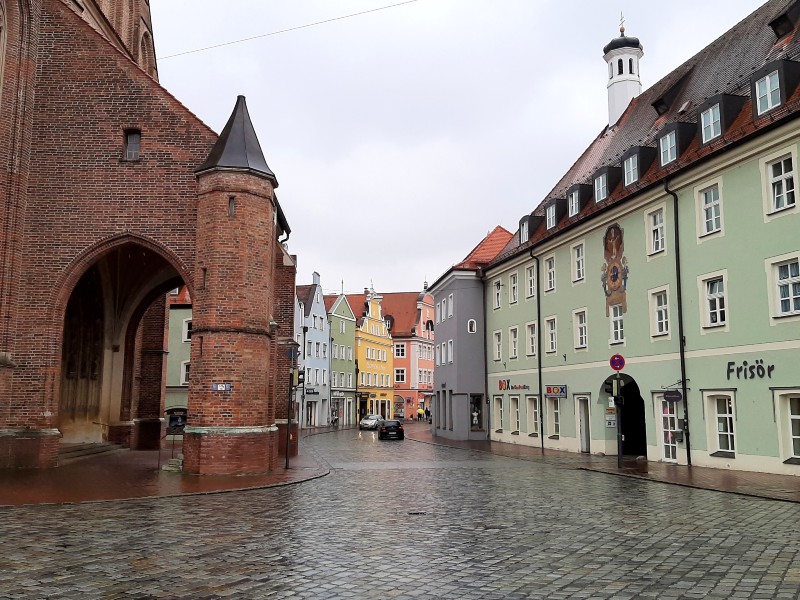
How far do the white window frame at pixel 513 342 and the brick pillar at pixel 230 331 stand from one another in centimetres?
1848

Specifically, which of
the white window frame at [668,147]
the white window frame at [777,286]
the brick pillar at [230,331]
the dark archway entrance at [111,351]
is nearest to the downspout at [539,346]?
the white window frame at [668,147]

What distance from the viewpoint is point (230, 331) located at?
18016mm

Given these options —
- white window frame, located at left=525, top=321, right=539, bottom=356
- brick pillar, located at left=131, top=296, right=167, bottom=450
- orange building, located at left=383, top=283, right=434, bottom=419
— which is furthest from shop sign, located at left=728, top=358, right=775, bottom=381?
orange building, located at left=383, top=283, right=434, bottom=419

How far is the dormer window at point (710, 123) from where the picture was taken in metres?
20.8

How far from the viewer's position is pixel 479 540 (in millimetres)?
9391

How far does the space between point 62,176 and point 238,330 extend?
6.26 meters

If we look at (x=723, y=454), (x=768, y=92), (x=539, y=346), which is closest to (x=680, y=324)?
(x=723, y=454)

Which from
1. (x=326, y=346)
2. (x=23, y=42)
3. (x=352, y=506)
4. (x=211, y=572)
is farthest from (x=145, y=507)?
(x=326, y=346)

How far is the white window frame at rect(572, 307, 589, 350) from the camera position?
27.8 meters

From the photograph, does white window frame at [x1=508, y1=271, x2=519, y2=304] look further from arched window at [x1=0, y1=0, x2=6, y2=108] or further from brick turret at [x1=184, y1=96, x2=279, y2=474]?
arched window at [x1=0, y1=0, x2=6, y2=108]

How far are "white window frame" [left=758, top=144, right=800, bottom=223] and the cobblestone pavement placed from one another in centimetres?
768

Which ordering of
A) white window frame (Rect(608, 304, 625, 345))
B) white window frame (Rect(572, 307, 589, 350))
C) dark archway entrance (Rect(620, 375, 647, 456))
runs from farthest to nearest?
white window frame (Rect(572, 307, 589, 350)) < dark archway entrance (Rect(620, 375, 647, 456)) < white window frame (Rect(608, 304, 625, 345))

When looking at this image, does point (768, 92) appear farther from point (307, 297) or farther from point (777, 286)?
point (307, 297)

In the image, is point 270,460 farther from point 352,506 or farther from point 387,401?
point 387,401
